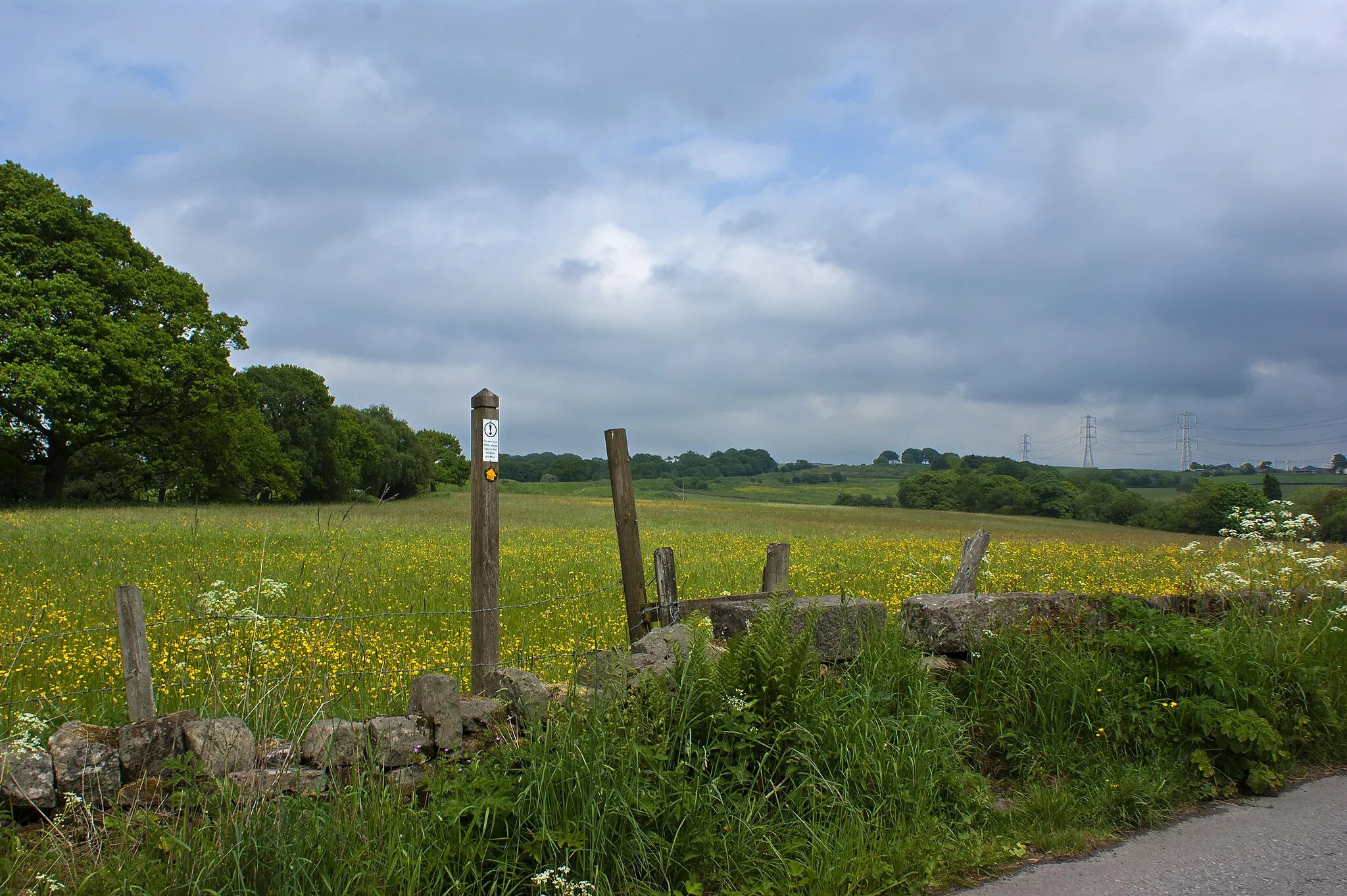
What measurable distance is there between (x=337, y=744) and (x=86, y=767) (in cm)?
99

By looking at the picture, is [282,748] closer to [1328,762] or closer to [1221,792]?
[1221,792]

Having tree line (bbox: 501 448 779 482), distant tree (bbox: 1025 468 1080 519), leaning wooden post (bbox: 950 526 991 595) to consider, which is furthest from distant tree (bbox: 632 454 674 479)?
leaning wooden post (bbox: 950 526 991 595)

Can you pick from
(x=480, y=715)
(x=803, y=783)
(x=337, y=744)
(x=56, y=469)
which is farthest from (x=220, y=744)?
(x=56, y=469)

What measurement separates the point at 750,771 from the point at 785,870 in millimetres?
741

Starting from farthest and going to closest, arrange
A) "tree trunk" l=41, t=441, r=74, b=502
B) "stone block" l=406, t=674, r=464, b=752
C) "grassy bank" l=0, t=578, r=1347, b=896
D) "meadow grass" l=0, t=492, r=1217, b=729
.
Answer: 1. "tree trunk" l=41, t=441, r=74, b=502
2. "meadow grass" l=0, t=492, r=1217, b=729
3. "stone block" l=406, t=674, r=464, b=752
4. "grassy bank" l=0, t=578, r=1347, b=896

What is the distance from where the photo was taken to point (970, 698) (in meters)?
5.66

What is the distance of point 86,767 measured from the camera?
11.3ft

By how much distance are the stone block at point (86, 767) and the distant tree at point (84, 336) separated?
28.5 m

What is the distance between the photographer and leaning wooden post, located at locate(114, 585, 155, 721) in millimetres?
3955

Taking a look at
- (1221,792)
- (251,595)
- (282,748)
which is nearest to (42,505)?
(251,595)

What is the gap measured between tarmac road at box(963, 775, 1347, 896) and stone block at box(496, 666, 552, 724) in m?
2.23

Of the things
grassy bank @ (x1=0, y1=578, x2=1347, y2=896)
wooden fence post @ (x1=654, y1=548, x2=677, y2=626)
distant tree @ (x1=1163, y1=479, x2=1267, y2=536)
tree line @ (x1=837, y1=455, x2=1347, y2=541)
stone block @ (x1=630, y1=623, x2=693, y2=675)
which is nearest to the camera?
grassy bank @ (x1=0, y1=578, x2=1347, y2=896)

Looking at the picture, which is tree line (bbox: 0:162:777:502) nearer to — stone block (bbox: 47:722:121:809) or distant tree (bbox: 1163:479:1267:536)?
stone block (bbox: 47:722:121:809)

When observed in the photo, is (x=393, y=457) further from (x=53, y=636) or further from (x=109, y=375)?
(x=53, y=636)
